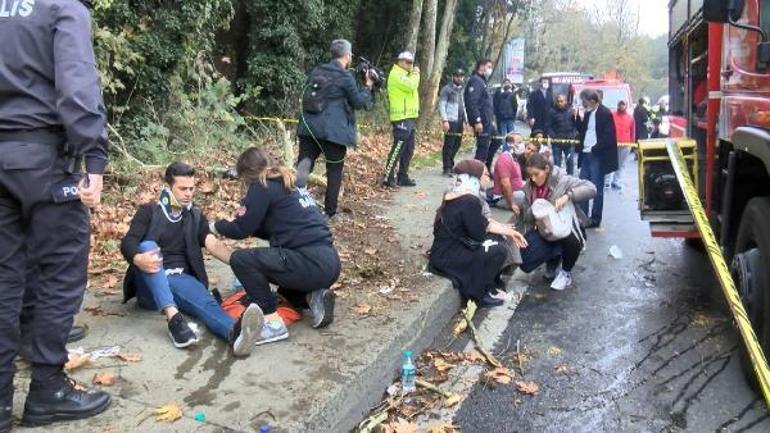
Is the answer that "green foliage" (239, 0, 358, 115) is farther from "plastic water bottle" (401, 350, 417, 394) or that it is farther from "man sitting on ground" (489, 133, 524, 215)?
"plastic water bottle" (401, 350, 417, 394)

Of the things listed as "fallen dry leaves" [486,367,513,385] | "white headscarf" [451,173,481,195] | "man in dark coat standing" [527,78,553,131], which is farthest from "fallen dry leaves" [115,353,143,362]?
"man in dark coat standing" [527,78,553,131]

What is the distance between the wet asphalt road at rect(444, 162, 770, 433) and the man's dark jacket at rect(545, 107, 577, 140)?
598cm

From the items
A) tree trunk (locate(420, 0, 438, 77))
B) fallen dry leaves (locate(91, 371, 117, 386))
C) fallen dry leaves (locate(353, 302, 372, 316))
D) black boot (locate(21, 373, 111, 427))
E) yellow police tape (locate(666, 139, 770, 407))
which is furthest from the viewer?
tree trunk (locate(420, 0, 438, 77))

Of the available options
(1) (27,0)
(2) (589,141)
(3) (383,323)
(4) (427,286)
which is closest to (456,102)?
(2) (589,141)

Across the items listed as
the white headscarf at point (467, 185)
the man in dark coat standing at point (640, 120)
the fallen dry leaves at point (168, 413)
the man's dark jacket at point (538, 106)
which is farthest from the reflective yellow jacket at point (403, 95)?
the man in dark coat standing at point (640, 120)

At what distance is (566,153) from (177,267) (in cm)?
962

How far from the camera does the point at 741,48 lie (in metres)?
4.46

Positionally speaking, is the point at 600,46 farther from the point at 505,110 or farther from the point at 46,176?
the point at 46,176

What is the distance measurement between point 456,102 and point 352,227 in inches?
192

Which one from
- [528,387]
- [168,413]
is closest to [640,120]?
[528,387]

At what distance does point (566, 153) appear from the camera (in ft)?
42.2

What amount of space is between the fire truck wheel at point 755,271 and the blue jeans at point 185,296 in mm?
2902

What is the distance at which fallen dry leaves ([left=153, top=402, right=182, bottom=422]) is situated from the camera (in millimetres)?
3248

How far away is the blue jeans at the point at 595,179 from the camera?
8.84m
